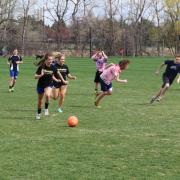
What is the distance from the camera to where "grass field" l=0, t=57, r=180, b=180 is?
6809 millimetres

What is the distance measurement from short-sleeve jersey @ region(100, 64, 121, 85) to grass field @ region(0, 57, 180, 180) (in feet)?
2.91

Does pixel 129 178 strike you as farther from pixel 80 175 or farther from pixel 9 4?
pixel 9 4

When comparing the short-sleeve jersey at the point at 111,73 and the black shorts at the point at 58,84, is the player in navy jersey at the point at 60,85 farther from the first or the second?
the short-sleeve jersey at the point at 111,73

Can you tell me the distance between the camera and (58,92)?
14.2 metres

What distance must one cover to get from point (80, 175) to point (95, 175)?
8.2 inches

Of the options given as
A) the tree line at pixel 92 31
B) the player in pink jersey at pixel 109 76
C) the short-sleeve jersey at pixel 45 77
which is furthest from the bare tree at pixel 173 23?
the short-sleeve jersey at pixel 45 77

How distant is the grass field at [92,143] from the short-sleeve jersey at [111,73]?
34.9 inches

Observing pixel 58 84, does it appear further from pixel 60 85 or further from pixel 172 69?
pixel 172 69

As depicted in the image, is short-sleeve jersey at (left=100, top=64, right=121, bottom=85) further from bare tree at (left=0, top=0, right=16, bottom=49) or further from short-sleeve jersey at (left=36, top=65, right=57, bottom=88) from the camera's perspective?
bare tree at (left=0, top=0, right=16, bottom=49)

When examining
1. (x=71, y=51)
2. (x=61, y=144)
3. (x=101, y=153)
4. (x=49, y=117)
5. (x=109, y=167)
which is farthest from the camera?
(x=71, y=51)

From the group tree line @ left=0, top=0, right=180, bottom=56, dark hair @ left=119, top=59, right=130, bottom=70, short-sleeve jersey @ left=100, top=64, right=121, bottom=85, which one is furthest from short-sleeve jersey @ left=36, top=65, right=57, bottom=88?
tree line @ left=0, top=0, right=180, bottom=56

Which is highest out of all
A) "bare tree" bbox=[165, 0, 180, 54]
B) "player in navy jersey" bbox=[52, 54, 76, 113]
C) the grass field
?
"bare tree" bbox=[165, 0, 180, 54]

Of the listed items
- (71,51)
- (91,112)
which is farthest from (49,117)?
(71,51)

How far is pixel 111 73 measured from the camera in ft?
47.4
